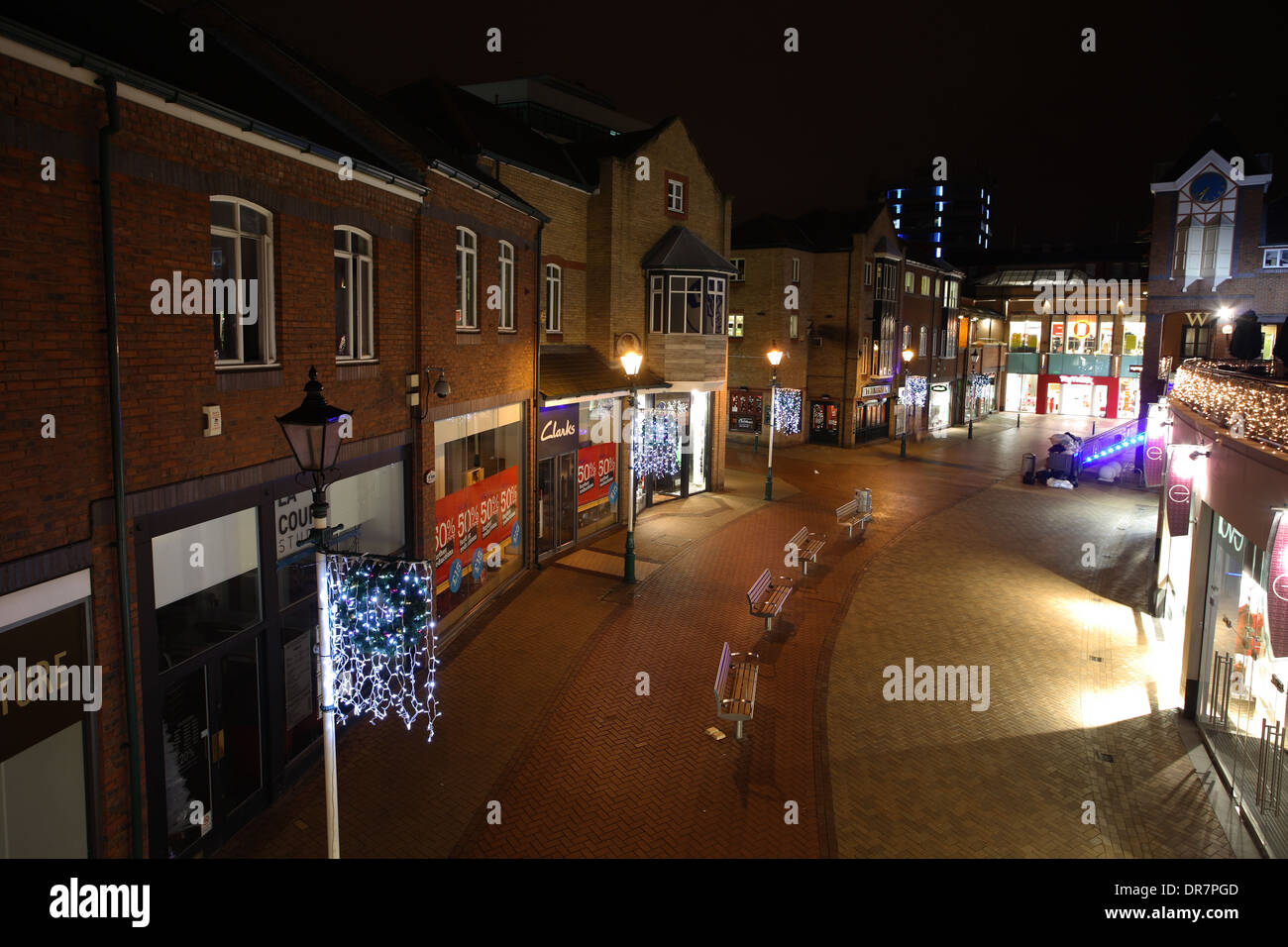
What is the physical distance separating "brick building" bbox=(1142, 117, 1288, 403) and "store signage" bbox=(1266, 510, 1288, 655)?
73.6 ft

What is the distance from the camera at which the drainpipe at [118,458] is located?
6691mm

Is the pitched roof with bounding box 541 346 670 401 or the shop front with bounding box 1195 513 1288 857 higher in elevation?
the pitched roof with bounding box 541 346 670 401

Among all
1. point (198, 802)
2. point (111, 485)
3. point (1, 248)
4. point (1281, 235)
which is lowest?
point (198, 802)

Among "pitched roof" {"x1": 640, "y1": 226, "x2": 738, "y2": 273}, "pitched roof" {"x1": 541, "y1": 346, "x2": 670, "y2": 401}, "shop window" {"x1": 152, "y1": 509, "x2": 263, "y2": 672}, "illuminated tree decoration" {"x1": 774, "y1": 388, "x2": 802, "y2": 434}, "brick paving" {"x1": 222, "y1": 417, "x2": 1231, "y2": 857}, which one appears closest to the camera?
"shop window" {"x1": 152, "y1": 509, "x2": 263, "y2": 672}

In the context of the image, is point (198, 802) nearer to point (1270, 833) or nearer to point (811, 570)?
point (1270, 833)

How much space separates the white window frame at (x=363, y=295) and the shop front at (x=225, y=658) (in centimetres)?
167

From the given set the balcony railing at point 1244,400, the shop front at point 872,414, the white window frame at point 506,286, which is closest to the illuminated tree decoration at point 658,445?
the white window frame at point 506,286

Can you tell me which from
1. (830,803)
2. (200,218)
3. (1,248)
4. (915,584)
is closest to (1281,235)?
(915,584)

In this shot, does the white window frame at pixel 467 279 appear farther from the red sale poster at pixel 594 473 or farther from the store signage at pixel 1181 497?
the store signage at pixel 1181 497

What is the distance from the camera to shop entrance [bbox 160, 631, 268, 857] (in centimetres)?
805

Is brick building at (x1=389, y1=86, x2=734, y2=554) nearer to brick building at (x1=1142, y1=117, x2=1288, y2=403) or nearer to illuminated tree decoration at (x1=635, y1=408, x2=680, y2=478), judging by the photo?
illuminated tree decoration at (x1=635, y1=408, x2=680, y2=478)

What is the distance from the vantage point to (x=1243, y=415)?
9945mm

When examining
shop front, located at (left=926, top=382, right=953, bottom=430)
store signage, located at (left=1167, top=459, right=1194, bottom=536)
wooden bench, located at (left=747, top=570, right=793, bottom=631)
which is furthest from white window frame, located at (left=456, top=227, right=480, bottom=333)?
shop front, located at (left=926, top=382, right=953, bottom=430)

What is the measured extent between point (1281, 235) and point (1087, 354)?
36211mm
